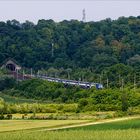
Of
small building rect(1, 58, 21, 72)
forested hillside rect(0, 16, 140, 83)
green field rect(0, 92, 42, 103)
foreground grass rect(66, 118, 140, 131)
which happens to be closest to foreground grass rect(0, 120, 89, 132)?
foreground grass rect(66, 118, 140, 131)

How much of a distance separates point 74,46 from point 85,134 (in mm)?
64280

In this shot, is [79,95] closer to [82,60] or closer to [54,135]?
[82,60]

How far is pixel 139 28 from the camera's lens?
11169 centimetres

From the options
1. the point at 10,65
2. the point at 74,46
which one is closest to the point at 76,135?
the point at 10,65

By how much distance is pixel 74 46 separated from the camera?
4220 inches

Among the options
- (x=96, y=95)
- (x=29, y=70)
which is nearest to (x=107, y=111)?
(x=96, y=95)

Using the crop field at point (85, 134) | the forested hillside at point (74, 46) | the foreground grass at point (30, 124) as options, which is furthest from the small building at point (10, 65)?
the crop field at point (85, 134)

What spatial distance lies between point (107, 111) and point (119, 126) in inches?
655

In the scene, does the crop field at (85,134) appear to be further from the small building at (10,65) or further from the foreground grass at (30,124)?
the small building at (10,65)

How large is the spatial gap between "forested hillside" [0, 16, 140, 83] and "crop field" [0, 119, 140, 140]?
4183 centimetres

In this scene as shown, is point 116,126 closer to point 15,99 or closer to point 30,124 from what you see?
point 30,124

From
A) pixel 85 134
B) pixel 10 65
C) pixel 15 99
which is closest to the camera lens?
pixel 85 134

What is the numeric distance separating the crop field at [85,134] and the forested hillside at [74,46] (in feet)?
137

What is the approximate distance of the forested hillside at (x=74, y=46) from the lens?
319 feet
